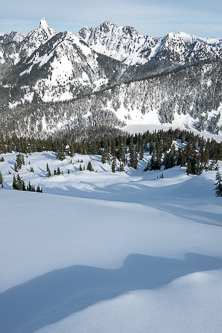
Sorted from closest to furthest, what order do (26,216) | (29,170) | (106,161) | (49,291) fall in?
(49,291), (26,216), (29,170), (106,161)

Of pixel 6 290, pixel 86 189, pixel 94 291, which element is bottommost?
pixel 86 189

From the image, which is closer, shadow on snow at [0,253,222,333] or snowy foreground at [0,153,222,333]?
snowy foreground at [0,153,222,333]

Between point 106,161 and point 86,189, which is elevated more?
point 106,161

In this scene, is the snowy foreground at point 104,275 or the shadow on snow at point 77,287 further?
the shadow on snow at point 77,287

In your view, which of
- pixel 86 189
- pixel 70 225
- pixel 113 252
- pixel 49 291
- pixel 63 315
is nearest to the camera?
pixel 63 315

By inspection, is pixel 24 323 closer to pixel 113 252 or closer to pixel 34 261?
pixel 34 261

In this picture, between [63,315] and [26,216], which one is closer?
[63,315]

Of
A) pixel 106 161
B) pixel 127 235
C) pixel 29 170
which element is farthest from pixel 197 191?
pixel 29 170

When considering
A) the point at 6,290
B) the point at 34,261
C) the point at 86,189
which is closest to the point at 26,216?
the point at 34,261

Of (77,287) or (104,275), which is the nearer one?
(77,287)

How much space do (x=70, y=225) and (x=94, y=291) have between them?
14.4 feet

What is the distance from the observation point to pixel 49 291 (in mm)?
4285

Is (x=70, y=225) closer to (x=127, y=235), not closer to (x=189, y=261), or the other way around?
(x=127, y=235)

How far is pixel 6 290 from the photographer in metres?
4.34
